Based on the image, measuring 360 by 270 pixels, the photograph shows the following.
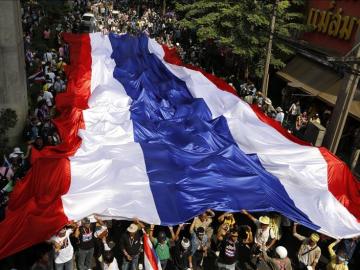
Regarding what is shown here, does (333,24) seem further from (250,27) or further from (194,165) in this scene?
(194,165)

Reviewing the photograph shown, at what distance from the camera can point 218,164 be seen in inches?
352

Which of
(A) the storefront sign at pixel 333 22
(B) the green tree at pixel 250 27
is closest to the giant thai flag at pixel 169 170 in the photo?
(B) the green tree at pixel 250 27

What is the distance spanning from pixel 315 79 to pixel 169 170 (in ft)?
35.7

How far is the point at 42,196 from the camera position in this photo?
7773 mm

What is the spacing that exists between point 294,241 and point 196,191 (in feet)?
8.94

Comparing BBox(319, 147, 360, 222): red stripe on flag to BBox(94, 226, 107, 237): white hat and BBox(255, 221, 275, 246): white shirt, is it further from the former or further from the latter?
BBox(94, 226, 107, 237): white hat

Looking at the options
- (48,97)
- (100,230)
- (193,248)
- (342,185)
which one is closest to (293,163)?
(342,185)

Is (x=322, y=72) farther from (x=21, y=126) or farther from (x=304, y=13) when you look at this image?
(x=21, y=126)

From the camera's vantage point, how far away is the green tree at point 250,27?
18250 millimetres

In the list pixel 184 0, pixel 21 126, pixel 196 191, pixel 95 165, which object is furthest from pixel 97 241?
pixel 184 0

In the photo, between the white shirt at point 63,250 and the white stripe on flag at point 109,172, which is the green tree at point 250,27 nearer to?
the white stripe on flag at point 109,172

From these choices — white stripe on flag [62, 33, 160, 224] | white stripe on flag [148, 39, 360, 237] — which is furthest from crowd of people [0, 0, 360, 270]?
white stripe on flag [148, 39, 360, 237]

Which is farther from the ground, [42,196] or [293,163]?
[293,163]

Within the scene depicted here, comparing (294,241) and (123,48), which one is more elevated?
(123,48)
